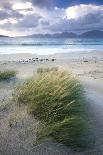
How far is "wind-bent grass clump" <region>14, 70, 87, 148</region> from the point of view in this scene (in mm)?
3547

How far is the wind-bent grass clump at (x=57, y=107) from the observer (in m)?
3.55

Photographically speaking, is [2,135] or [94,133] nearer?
[2,135]

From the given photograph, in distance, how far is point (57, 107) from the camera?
4.01 metres

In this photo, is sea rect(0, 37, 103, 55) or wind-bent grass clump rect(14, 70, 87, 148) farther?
sea rect(0, 37, 103, 55)

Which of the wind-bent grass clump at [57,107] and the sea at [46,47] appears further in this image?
the sea at [46,47]

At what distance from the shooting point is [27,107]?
4156mm

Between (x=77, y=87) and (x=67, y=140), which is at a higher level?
(x=77, y=87)

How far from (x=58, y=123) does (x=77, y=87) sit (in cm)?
141

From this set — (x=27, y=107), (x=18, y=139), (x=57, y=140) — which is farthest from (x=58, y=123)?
(x=27, y=107)

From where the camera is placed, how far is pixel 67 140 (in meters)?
3.52

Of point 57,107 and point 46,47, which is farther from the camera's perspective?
point 46,47

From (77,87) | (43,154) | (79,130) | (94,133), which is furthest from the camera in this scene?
(77,87)

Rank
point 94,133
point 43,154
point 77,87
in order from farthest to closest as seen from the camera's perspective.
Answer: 1. point 77,87
2. point 94,133
3. point 43,154

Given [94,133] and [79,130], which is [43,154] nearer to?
[79,130]
